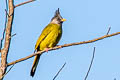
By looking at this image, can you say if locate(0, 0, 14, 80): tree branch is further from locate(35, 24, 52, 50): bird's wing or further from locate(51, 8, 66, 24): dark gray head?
locate(51, 8, 66, 24): dark gray head

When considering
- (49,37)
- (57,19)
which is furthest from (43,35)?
(57,19)

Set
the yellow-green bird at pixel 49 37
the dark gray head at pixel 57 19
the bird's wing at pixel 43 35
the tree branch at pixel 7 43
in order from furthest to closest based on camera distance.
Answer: the dark gray head at pixel 57 19, the bird's wing at pixel 43 35, the yellow-green bird at pixel 49 37, the tree branch at pixel 7 43

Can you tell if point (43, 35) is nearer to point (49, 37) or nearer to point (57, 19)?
point (49, 37)

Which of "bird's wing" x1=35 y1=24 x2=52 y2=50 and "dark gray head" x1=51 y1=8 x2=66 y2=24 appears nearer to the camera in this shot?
"bird's wing" x1=35 y1=24 x2=52 y2=50

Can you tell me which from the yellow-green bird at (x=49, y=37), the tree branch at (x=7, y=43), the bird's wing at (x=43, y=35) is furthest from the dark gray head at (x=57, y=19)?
the tree branch at (x=7, y=43)

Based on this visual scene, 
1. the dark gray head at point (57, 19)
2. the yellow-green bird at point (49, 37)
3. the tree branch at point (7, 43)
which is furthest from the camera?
the dark gray head at point (57, 19)

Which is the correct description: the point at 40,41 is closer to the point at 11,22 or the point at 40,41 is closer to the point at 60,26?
the point at 60,26

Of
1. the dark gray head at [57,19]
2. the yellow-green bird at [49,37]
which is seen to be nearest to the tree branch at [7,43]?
the yellow-green bird at [49,37]

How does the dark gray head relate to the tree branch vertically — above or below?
below

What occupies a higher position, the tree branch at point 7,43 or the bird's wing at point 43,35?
the tree branch at point 7,43

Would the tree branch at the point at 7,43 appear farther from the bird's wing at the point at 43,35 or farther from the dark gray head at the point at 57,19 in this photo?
the dark gray head at the point at 57,19

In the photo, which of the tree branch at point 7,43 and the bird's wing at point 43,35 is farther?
the bird's wing at point 43,35

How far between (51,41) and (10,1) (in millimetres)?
3245

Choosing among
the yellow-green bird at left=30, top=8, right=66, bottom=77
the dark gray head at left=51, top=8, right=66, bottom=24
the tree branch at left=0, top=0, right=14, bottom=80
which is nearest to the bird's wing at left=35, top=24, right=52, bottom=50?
the yellow-green bird at left=30, top=8, right=66, bottom=77
